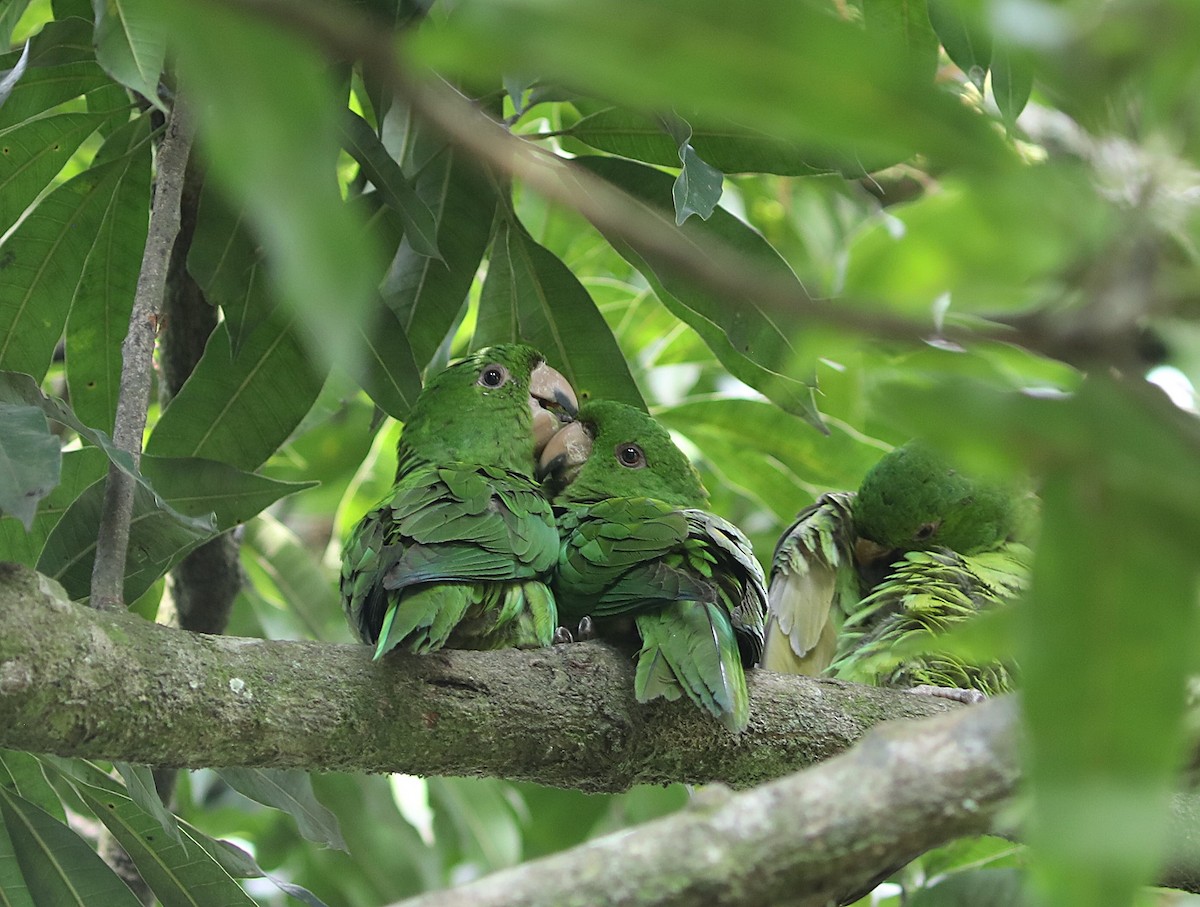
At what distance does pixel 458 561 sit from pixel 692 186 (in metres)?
0.71

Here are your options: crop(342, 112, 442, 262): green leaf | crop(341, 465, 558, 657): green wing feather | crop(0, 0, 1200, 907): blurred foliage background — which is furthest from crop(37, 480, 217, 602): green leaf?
crop(342, 112, 442, 262): green leaf

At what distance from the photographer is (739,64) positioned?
59 centimetres

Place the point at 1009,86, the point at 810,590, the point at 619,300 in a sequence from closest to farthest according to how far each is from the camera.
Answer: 1. the point at 1009,86
2. the point at 810,590
3. the point at 619,300

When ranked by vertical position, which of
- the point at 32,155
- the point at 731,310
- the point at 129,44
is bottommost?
the point at 731,310

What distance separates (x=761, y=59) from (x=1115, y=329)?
23cm

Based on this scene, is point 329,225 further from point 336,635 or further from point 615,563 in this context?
point 336,635

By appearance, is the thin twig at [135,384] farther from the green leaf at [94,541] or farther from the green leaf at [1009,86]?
the green leaf at [1009,86]

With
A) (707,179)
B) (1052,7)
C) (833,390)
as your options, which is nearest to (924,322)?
(1052,7)

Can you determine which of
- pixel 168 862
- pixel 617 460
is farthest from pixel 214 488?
pixel 617 460

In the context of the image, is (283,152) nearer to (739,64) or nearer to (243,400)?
(739,64)

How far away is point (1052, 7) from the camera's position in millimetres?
707

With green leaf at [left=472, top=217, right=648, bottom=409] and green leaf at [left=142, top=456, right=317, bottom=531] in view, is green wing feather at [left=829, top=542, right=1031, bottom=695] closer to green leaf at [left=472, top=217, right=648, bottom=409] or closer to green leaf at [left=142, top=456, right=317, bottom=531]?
green leaf at [left=472, top=217, right=648, bottom=409]

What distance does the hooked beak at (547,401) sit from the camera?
268 centimetres

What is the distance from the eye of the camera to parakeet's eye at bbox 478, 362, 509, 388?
2662 millimetres
